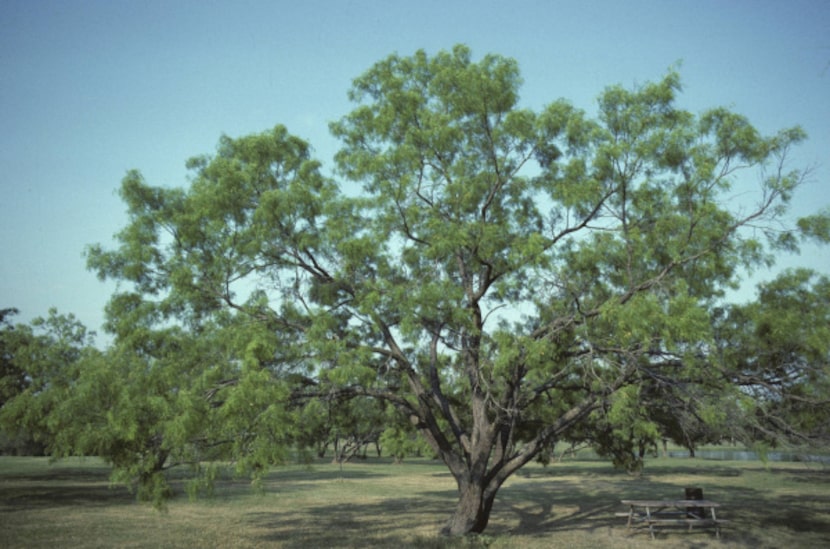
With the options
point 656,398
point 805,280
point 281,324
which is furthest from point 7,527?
point 805,280

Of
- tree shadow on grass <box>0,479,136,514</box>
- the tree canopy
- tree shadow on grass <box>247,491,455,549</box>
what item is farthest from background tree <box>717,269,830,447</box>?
tree shadow on grass <box>0,479,136,514</box>

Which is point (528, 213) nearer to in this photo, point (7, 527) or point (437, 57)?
point (437, 57)

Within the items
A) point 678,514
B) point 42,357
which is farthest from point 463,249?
point 42,357

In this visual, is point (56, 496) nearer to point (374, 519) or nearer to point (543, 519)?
point (374, 519)

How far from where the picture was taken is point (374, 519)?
18.9 metres

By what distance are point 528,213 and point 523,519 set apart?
35.6 feet

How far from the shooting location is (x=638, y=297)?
11.1 meters

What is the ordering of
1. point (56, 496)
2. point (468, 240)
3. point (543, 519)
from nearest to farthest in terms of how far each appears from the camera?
point (468, 240)
point (543, 519)
point (56, 496)

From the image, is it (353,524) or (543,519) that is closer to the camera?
(353,524)

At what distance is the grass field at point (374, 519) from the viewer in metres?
14.1

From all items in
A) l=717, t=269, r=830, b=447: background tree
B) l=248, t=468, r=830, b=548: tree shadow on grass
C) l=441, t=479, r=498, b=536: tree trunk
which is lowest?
l=248, t=468, r=830, b=548: tree shadow on grass

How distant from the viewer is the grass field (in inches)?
556

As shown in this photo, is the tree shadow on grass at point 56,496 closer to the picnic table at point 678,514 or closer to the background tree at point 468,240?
the background tree at point 468,240

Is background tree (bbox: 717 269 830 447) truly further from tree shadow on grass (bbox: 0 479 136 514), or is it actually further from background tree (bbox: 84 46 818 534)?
tree shadow on grass (bbox: 0 479 136 514)
